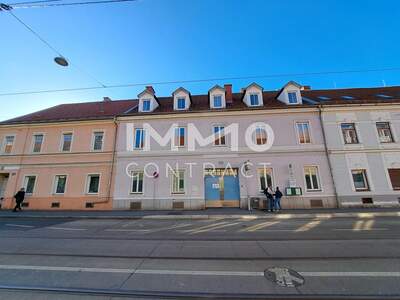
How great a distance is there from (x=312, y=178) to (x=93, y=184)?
1772 centimetres

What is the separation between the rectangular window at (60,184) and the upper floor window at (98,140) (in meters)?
3.50

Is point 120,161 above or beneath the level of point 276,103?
beneath

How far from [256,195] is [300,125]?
6.93 meters

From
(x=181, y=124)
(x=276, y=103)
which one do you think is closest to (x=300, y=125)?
(x=276, y=103)

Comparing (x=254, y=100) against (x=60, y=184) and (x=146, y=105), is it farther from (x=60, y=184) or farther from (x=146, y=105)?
(x=60, y=184)

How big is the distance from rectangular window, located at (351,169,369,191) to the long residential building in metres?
0.06

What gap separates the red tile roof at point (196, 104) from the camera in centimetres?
1659

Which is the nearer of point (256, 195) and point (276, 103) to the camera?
point (256, 195)

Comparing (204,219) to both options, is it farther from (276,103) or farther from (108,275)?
(276,103)

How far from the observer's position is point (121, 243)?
6.50 m

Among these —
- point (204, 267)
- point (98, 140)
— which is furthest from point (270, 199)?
point (98, 140)

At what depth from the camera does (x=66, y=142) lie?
671 inches

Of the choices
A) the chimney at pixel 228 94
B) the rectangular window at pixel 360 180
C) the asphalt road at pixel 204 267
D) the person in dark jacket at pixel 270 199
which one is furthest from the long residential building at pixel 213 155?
the asphalt road at pixel 204 267

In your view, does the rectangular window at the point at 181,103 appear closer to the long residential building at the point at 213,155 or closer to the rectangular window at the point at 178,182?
the long residential building at the point at 213,155
